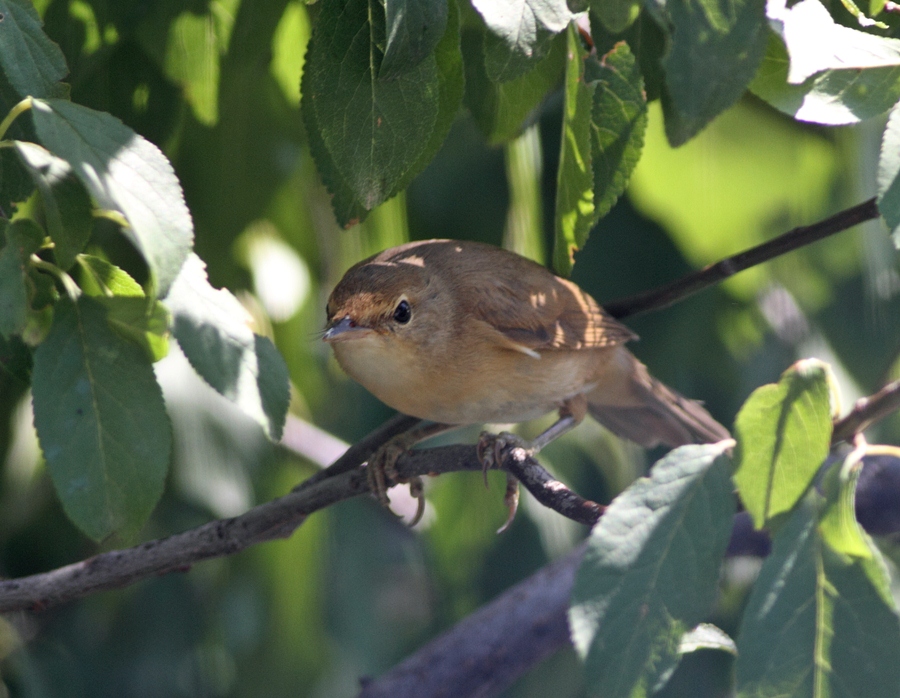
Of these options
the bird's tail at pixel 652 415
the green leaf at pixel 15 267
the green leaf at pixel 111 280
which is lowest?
the bird's tail at pixel 652 415

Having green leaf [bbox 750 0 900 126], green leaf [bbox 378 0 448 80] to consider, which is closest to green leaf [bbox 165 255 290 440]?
green leaf [bbox 378 0 448 80]

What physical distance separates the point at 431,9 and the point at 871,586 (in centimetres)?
111

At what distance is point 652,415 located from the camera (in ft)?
12.2

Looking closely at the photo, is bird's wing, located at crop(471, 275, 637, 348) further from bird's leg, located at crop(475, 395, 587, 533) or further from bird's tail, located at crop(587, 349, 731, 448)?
bird's tail, located at crop(587, 349, 731, 448)

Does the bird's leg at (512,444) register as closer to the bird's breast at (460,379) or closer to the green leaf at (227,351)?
the bird's breast at (460,379)

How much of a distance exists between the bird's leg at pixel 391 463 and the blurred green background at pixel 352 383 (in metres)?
0.50

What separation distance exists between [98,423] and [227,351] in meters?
0.24

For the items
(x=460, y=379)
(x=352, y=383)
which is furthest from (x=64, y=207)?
(x=352, y=383)

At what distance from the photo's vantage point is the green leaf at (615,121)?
197cm

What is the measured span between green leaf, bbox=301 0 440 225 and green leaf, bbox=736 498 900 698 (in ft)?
3.00

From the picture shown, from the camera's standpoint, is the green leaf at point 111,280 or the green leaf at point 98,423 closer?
the green leaf at point 98,423

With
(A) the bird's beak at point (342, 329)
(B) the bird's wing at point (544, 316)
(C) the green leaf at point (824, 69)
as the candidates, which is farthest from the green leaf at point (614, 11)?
(B) the bird's wing at point (544, 316)

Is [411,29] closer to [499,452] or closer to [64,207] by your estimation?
[64,207]

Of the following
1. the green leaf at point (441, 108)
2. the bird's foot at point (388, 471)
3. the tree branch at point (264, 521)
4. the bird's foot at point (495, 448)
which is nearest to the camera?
the green leaf at point (441, 108)
